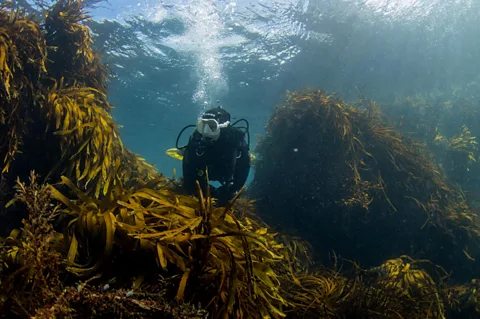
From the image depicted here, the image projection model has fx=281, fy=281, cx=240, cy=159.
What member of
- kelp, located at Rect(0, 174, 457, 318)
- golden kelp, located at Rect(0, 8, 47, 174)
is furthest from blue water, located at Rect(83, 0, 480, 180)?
kelp, located at Rect(0, 174, 457, 318)

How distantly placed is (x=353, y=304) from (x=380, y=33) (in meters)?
18.1

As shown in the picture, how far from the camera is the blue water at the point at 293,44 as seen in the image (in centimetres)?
1489

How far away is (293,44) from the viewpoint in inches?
683

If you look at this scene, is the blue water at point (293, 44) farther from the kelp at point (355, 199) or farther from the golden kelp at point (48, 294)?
the golden kelp at point (48, 294)

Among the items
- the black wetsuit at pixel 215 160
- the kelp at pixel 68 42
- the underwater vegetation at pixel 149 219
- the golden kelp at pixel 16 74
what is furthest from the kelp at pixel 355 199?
the golden kelp at pixel 16 74

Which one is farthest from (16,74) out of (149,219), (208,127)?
(149,219)

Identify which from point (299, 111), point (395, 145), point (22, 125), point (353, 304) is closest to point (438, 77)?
point (395, 145)

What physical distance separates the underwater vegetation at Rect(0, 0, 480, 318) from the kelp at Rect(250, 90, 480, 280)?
0.15 ft

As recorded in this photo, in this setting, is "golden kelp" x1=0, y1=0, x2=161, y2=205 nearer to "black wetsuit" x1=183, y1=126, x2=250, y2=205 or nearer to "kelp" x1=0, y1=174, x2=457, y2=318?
"black wetsuit" x1=183, y1=126, x2=250, y2=205

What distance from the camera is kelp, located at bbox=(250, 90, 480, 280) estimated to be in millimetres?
6570

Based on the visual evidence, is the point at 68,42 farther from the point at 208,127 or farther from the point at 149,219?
the point at 149,219

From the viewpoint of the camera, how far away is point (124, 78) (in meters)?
22.5

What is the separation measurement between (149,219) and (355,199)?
17.3 feet

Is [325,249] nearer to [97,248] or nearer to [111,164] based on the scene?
[111,164]
